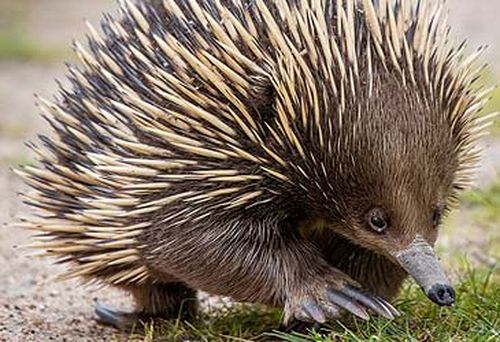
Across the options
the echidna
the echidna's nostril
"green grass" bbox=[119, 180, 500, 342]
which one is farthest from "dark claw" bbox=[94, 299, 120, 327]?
the echidna's nostril

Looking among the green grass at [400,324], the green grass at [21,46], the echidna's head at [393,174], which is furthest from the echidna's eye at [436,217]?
the green grass at [21,46]

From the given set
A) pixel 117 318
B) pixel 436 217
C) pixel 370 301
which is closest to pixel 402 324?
pixel 370 301

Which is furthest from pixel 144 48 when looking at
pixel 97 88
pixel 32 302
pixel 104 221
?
pixel 32 302

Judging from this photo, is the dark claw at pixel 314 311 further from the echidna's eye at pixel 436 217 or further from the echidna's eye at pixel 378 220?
the echidna's eye at pixel 436 217

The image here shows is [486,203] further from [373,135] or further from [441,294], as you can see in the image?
[441,294]

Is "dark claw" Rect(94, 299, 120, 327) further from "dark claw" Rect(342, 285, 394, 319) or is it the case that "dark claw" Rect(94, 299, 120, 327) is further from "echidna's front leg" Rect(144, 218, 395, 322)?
"dark claw" Rect(342, 285, 394, 319)

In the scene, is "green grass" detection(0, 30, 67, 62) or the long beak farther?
"green grass" detection(0, 30, 67, 62)
